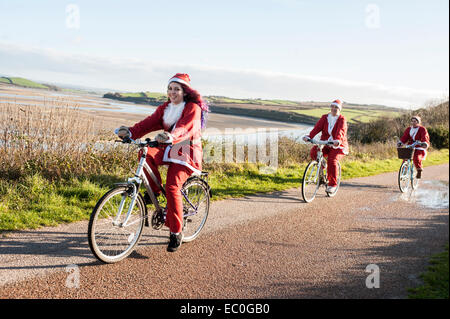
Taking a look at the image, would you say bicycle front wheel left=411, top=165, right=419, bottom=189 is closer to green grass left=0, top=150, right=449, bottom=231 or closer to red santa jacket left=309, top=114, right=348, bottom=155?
red santa jacket left=309, top=114, right=348, bottom=155

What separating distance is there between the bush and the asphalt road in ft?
89.2

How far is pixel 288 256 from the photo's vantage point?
496 cm

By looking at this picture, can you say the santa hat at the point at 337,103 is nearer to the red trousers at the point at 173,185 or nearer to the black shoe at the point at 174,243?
the red trousers at the point at 173,185

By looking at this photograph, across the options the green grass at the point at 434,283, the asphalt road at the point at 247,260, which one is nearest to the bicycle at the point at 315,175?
the asphalt road at the point at 247,260

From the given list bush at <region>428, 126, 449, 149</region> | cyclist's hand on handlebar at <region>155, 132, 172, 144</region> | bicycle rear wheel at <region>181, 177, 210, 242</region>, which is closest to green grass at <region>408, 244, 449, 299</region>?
bicycle rear wheel at <region>181, 177, 210, 242</region>

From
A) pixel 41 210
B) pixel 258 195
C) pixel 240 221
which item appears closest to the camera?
pixel 41 210

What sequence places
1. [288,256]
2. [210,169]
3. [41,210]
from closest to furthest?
[288,256] → [41,210] → [210,169]

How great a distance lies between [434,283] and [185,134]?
328cm

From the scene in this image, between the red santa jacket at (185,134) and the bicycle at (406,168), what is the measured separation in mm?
7906

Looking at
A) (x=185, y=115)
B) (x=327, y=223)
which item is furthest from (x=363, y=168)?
(x=185, y=115)

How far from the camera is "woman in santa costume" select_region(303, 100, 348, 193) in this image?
8820 mm
